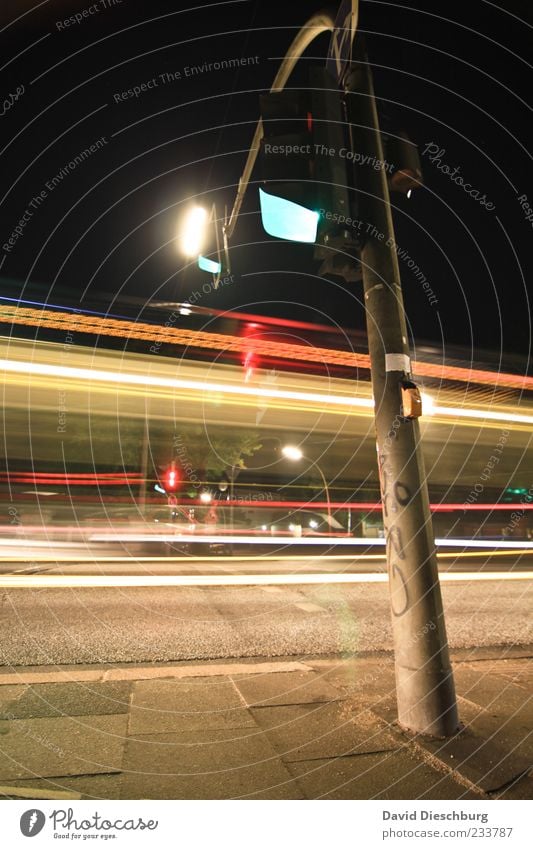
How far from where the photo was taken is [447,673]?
10.6ft

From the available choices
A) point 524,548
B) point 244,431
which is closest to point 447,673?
point 244,431

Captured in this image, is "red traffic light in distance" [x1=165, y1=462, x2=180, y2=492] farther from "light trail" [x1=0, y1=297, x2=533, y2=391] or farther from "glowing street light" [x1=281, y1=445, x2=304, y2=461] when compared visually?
"light trail" [x1=0, y1=297, x2=533, y2=391]

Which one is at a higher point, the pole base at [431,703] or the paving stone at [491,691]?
the paving stone at [491,691]

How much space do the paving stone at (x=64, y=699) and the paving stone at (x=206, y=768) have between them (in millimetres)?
684

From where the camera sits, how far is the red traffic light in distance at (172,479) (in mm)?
14203

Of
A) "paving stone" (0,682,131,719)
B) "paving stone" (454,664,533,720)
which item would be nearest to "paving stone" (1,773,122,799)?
"paving stone" (0,682,131,719)

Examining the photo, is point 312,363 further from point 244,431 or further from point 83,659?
point 83,659

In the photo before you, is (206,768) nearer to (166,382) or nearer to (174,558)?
(166,382)

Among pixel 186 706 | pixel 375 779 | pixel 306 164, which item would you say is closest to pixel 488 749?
pixel 375 779

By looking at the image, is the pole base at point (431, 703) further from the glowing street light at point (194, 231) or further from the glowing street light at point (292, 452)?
the glowing street light at point (292, 452)

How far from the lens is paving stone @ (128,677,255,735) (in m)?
3.40

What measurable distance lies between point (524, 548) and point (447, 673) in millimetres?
16589

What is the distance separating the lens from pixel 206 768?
9.28 feet
